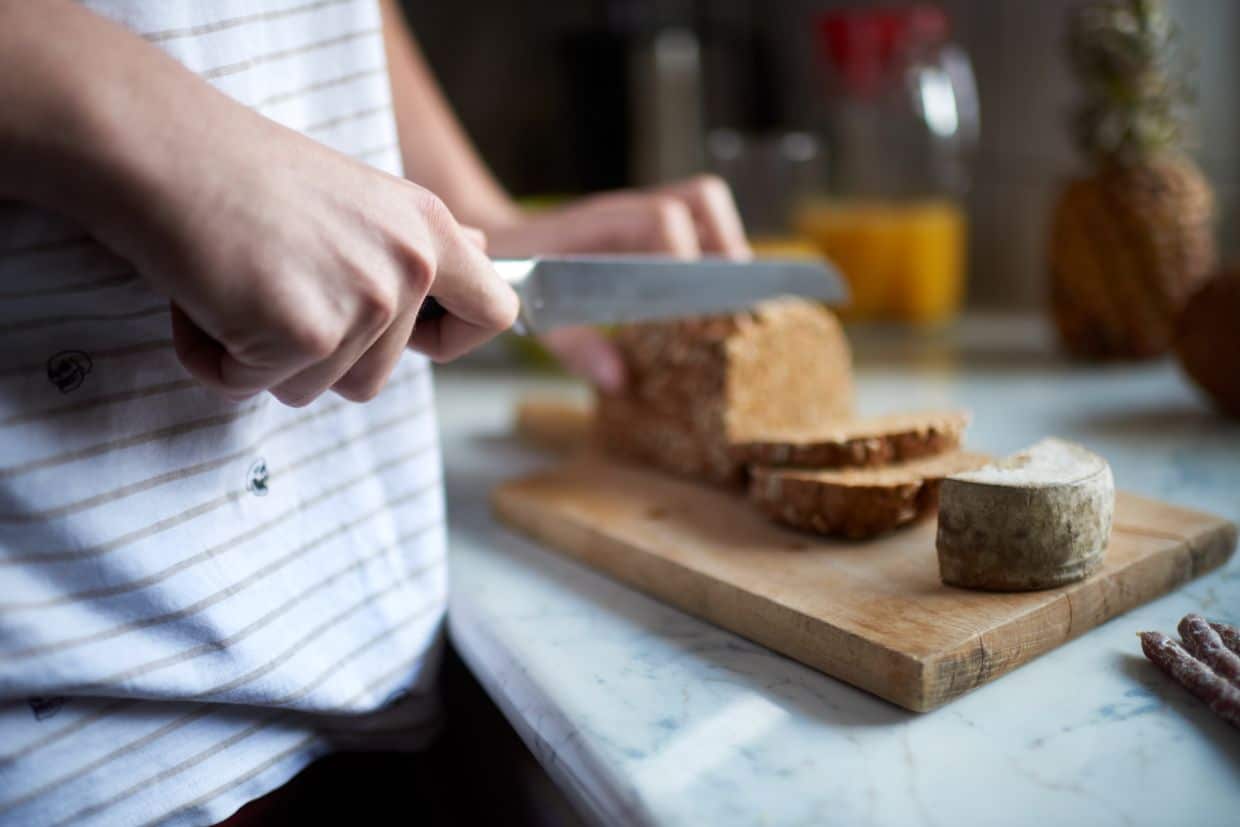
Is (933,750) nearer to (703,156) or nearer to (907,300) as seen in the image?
(907,300)

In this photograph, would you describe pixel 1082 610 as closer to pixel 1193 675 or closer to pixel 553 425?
pixel 1193 675

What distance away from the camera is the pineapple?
4.50 ft

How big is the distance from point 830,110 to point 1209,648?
4.55ft

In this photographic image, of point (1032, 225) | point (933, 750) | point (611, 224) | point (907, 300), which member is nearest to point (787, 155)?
point (907, 300)

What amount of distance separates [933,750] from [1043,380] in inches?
37.5

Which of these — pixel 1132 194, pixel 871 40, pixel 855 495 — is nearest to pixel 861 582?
pixel 855 495

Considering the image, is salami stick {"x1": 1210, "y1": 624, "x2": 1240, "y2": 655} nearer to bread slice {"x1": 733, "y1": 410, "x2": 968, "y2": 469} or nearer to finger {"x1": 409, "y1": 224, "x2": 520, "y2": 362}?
bread slice {"x1": 733, "y1": 410, "x2": 968, "y2": 469}

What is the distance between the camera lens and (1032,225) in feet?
6.31

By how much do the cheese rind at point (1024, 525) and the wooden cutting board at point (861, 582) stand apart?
0.01 meters

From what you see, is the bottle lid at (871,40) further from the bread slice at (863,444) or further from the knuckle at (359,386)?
the knuckle at (359,386)

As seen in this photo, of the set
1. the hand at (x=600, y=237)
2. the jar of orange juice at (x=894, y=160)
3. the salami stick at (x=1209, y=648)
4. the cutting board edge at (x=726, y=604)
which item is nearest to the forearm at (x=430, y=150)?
the hand at (x=600, y=237)

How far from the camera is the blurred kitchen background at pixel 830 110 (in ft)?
5.54

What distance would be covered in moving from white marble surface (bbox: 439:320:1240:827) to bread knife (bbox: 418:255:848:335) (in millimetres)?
223

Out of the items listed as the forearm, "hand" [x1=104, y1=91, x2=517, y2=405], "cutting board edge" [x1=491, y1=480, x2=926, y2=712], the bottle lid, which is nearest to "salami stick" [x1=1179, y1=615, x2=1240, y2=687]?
"cutting board edge" [x1=491, y1=480, x2=926, y2=712]
